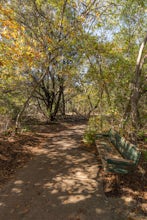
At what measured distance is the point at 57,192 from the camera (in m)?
3.87

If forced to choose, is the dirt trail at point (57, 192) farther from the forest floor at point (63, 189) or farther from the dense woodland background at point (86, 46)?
the dense woodland background at point (86, 46)

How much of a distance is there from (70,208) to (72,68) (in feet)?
29.7

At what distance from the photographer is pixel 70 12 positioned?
28.0 ft

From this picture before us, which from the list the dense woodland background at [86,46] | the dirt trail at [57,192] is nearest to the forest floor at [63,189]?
the dirt trail at [57,192]

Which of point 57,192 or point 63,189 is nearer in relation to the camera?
point 57,192

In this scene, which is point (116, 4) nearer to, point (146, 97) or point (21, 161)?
point (146, 97)

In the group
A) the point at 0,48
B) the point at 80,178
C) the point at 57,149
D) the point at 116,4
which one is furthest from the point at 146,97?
the point at 0,48

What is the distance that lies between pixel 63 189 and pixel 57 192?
0.59ft

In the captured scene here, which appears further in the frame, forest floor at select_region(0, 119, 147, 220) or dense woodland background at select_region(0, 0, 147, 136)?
dense woodland background at select_region(0, 0, 147, 136)

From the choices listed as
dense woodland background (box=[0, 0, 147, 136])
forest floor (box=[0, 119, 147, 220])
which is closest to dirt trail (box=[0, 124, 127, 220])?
forest floor (box=[0, 119, 147, 220])

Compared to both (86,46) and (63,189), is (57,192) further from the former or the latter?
(86,46)

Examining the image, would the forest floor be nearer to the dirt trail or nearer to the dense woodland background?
the dirt trail

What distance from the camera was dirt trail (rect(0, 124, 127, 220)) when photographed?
3.19 meters

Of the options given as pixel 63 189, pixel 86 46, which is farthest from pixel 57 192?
pixel 86 46
